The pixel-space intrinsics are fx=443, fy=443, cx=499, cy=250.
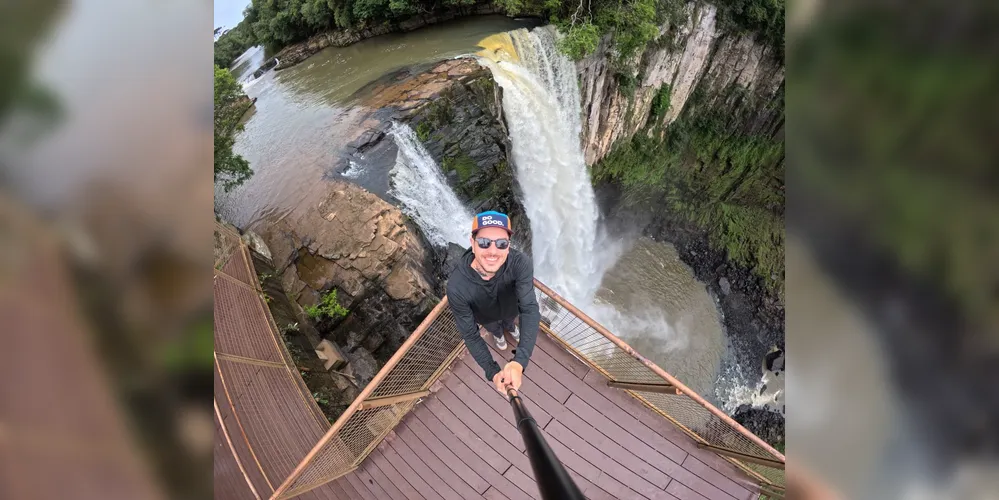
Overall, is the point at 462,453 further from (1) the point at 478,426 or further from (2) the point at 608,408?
(2) the point at 608,408

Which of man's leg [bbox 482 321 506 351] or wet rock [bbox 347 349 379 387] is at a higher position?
man's leg [bbox 482 321 506 351]

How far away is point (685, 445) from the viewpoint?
3.84 m

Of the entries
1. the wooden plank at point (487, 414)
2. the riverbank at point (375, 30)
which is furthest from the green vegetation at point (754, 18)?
the wooden plank at point (487, 414)

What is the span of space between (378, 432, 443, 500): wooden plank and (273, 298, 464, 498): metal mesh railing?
0.10 m

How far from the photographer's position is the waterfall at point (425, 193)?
7207 millimetres

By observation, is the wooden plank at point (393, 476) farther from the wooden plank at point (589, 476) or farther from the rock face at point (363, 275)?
the rock face at point (363, 275)

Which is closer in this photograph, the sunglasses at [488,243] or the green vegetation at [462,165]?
the sunglasses at [488,243]

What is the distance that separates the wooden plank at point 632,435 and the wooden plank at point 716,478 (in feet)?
0.25

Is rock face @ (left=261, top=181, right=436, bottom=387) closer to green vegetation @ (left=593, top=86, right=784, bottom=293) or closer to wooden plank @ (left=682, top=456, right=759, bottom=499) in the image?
wooden plank @ (left=682, top=456, right=759, bottom=499)

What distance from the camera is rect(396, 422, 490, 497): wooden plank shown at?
12.6ft

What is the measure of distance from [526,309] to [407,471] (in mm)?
2234

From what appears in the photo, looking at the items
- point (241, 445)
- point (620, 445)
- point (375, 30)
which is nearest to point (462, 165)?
point (241, 445)
